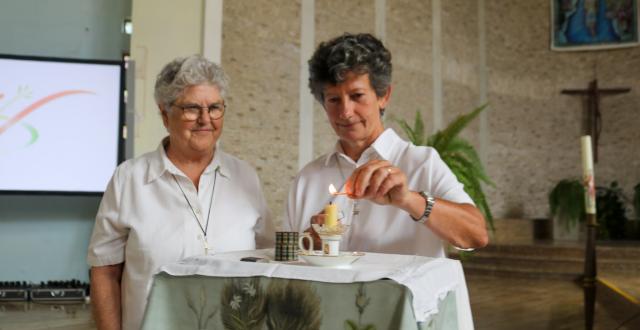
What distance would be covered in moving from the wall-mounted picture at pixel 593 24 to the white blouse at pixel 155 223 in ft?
Result: 36.4

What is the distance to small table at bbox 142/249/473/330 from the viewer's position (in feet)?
4.00

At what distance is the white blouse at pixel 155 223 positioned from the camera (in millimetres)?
1892

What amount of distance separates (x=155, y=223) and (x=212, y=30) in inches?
210

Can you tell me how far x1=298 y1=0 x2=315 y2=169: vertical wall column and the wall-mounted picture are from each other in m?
5.61

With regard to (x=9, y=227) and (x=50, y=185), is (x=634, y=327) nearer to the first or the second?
(x=50, y=185)

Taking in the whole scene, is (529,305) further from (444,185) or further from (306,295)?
(306,295)

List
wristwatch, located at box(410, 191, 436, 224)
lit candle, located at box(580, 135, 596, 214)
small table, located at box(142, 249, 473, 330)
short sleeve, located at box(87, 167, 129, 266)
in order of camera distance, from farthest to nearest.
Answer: lit candle, located at box(580, 135, 596, 214) → short sleeve, located at box(87, 167, 129, 266) → wristwatch, located at box(410, 191, 436, 224) → small table, located at box(142, 249, 473, 330)

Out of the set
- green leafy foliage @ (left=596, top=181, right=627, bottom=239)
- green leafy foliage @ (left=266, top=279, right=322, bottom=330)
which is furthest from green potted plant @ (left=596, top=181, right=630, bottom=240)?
green leafy foliage @ (left=266, top=279, right=322, bottom=330)

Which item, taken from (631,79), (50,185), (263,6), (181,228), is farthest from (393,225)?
(631,79)

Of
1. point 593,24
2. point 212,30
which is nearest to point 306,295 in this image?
point 212,30

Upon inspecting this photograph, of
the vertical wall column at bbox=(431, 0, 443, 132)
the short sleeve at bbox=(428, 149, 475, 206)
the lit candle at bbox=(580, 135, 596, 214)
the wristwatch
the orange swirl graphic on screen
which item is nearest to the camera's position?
the wristwatch

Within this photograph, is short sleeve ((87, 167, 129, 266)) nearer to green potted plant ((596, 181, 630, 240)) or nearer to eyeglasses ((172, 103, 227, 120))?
eyeglasses ((172, 103, 227, 120))

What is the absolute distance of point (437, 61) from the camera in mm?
10547

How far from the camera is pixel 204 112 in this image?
1943 mm
